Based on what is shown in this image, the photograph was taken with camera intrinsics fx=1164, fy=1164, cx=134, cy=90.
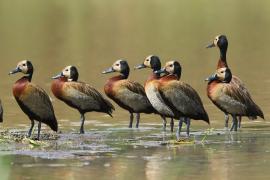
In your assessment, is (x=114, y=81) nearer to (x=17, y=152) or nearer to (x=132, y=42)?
(x=17, y=152)

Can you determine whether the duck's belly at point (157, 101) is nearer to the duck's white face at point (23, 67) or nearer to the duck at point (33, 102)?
the duck at point (33, 102)

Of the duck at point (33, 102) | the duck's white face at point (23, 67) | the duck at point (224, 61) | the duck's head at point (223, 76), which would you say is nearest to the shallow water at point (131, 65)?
the duck at point (33, 102)

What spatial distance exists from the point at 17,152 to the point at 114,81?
15.1 feet

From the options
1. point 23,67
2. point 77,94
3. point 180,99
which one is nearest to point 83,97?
point 77,94

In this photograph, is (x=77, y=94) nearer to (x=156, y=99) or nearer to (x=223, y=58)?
(x=156, y=99)

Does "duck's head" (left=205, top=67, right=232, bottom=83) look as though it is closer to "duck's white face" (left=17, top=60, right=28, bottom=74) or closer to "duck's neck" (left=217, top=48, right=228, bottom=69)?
"duck's neck" (left=217, top=48, right=228, bottom=69)

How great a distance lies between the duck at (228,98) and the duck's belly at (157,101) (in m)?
0.89

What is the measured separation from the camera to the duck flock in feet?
65.0

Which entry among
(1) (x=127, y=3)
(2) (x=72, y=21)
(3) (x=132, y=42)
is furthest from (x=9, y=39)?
(1) (x=127, y=3)

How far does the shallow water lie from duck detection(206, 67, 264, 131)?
13.7 inches

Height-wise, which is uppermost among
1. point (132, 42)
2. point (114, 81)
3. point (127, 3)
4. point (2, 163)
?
point (127, 3)

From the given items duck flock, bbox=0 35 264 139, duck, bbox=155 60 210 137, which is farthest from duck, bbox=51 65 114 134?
duck, bbox=155 60 210 137

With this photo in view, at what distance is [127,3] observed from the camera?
2975 inches

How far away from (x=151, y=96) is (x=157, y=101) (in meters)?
0.14
